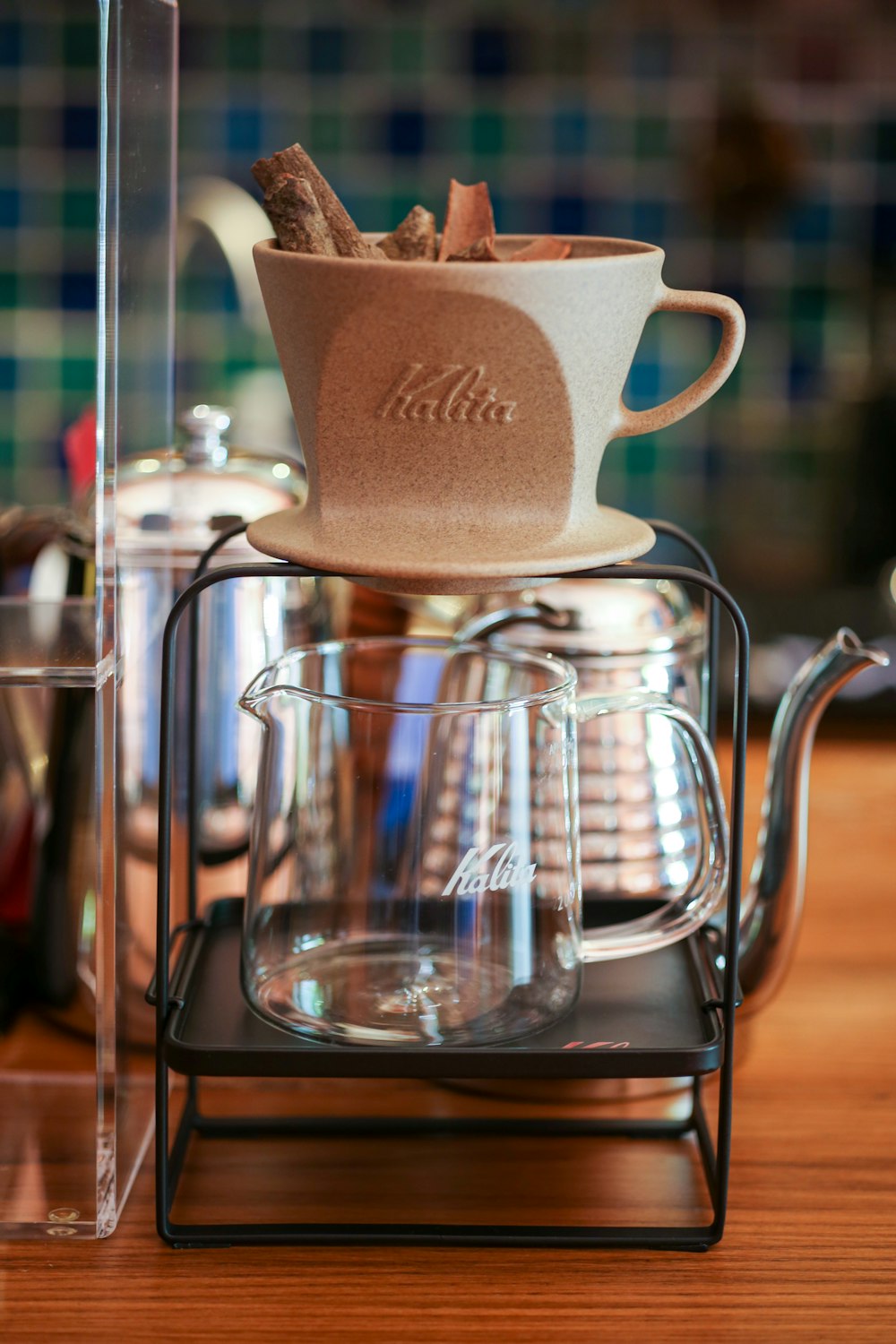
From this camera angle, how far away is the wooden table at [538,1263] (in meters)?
0.45

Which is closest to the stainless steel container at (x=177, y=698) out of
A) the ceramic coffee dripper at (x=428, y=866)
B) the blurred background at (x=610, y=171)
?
the ceramic coffee dripper at (x=428, y=866)

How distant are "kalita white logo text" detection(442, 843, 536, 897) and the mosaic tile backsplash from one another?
1646 mm

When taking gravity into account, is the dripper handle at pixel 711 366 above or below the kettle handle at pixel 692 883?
above

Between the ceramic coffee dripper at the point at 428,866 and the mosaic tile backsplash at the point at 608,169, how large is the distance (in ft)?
5.31

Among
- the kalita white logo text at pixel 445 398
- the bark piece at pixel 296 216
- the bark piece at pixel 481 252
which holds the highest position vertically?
the bark piece at pixel 296 216

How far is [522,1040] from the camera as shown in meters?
0.48

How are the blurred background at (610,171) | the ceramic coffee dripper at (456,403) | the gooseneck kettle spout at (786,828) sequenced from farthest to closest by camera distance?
the blurred background at (610,171)
the gooseneck kettle spout at (786,828)
the ceramic coffee dripper at (456,403)

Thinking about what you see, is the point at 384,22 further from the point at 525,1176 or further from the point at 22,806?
the point at 525,1176

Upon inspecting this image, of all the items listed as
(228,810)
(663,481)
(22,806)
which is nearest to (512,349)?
(228,810)

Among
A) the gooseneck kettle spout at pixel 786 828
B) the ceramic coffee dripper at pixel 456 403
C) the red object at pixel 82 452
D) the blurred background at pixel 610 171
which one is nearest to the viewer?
the ceramic coffee dripper at pixel 456 403

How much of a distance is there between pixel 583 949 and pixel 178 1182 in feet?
0.54

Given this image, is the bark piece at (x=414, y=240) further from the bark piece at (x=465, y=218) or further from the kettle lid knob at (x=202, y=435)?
the kettle lid knob at (x=202, y=435)

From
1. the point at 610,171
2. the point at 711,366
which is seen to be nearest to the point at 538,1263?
the point at 711,366

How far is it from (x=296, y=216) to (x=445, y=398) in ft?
A: 0.24
